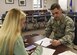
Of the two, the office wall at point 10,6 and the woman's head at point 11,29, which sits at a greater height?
the office wall at point 10,6

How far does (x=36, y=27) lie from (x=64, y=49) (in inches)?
244

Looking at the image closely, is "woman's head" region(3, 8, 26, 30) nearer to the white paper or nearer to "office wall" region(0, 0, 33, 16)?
the white paper

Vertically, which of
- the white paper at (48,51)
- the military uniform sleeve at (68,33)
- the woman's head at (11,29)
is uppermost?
the woman's head at (11,29)

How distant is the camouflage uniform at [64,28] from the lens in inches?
88.4

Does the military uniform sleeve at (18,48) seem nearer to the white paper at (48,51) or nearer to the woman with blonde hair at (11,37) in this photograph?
the woman with blonde hair at (11,37)

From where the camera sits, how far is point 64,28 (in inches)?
93.7

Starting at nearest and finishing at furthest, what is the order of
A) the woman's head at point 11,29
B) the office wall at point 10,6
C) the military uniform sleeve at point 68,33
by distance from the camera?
the woman's head at point 11,29 → the military uniform sleeve at point 68,33 → the office wall at point 10,6

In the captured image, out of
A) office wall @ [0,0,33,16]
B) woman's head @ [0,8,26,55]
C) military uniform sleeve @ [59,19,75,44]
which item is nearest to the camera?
woman's head @ [0,8,26,55]

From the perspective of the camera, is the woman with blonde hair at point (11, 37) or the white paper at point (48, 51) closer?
the woman with blonde hair at point (11, 37)

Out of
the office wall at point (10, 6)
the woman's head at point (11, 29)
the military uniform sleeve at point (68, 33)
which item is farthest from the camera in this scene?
the office wall at point (10, 6)

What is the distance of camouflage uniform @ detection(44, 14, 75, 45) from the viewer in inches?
88.4

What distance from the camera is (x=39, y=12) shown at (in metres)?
8.88

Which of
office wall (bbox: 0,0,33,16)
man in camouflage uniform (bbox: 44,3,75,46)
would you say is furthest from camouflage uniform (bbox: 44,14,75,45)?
office wall (bbox: 0,0,33,16)

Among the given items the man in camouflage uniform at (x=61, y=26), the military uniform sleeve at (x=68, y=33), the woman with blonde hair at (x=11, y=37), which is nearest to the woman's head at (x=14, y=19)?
the woman with blonde hair at (x=11, y=37)
